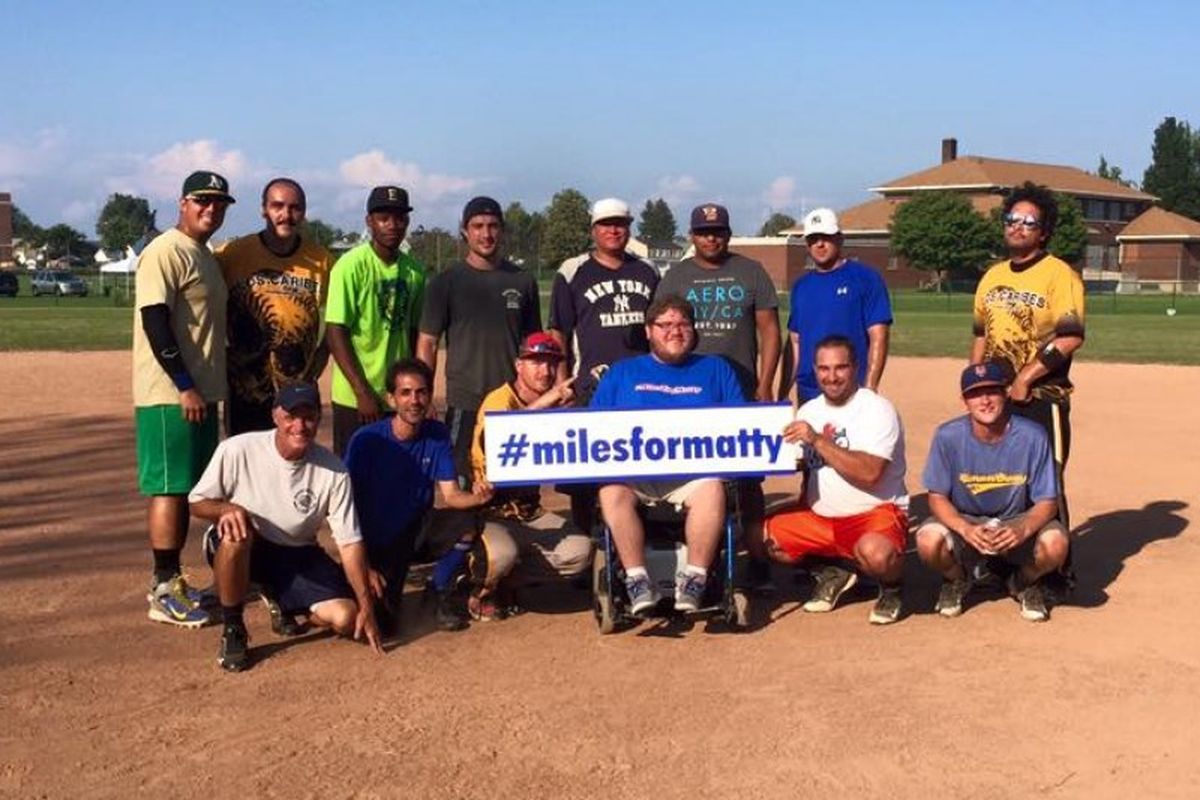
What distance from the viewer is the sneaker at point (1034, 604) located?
5793 millimetres

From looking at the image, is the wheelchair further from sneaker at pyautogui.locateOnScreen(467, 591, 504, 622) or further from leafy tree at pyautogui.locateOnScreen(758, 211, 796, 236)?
leafy tree at pyautogui.locateOnScreen(758, 211, 796, 236)

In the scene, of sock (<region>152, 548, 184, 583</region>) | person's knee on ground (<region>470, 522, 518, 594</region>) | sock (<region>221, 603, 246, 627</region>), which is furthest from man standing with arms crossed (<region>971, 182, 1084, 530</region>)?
sock (<region>152, 548, 184, 583</region>)

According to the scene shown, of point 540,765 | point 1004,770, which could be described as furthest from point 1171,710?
point 540,765

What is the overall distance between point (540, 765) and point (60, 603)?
3.12 m

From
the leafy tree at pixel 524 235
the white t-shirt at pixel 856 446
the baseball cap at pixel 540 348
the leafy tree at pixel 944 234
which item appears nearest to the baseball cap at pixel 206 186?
the baseball cap at pixel 540 348

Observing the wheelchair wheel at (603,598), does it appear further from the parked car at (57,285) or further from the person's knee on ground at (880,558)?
the parked car at (57,285)

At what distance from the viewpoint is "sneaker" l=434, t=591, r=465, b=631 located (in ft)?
18.8

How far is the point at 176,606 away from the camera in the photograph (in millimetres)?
5715

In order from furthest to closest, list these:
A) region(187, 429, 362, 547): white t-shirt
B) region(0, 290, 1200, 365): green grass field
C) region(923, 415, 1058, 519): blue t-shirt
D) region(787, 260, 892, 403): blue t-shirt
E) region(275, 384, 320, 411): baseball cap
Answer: region(0, 290, 1200, 365): green grass field, region(787, 260, 892, 403): blue t-shirt, region(923, 415, 1058, 519): blue t-shirt, region(187, 429, 362, 547): white t-shirt, region(275, 384, 320, 411): baseball cap

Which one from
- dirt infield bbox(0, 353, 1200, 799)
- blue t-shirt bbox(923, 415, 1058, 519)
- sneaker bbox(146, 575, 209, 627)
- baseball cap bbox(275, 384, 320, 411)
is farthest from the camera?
blue t-shirt bbox(923, 415, 1058, 519)

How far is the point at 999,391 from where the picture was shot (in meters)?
5.81

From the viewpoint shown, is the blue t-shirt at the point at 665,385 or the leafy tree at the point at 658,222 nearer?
the blue t-shirt at the point at 665,385

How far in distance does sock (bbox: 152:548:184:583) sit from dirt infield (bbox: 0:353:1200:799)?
Result: 0.24 m

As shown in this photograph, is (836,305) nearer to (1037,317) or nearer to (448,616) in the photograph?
(1037,317)
